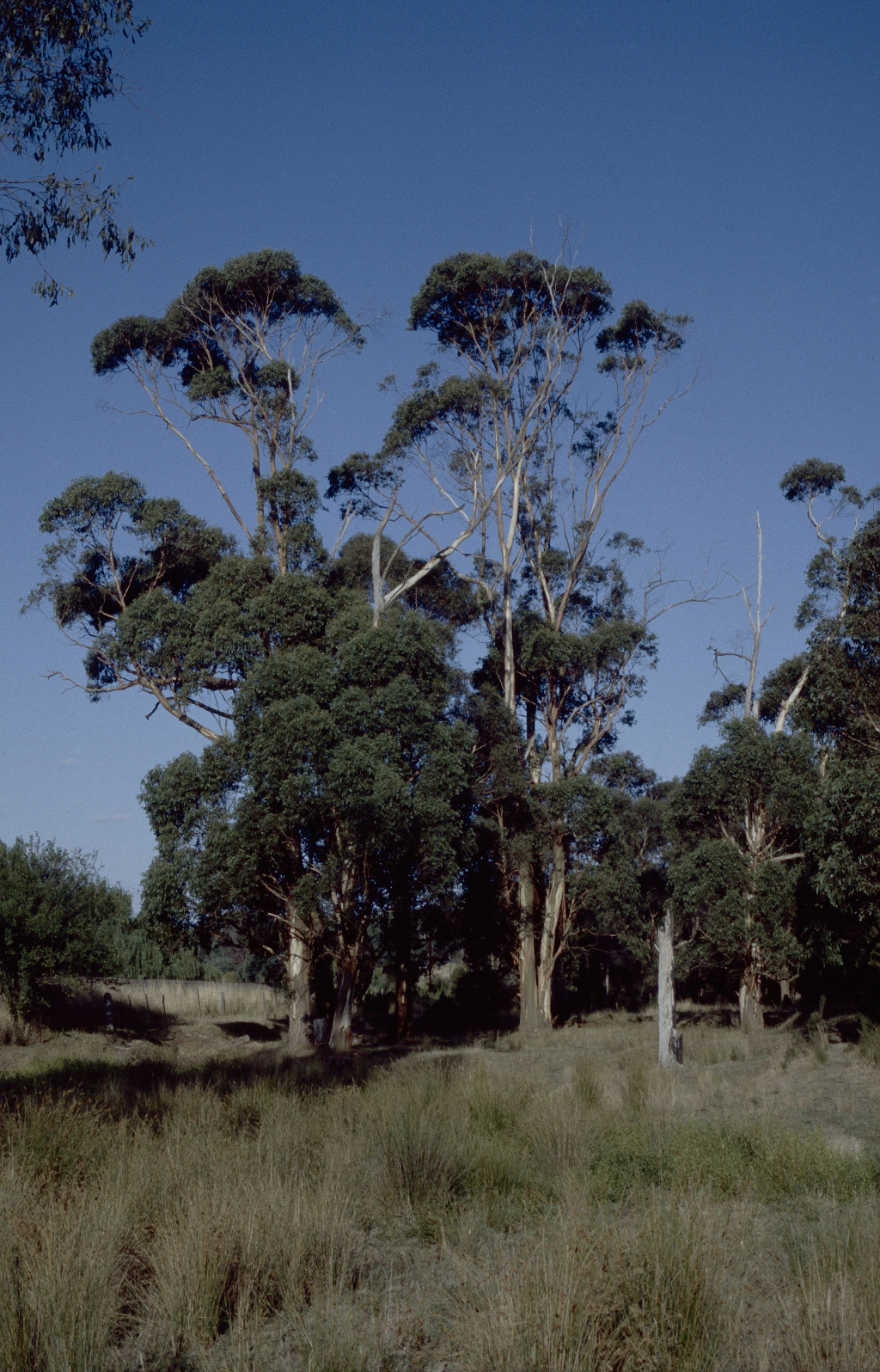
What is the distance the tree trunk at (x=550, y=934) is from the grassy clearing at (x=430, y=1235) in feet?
59.6

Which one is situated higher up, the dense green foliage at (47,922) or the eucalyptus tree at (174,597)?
the eucalyptus tree at (174,597)

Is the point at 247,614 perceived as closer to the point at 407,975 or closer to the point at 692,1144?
the point at 407,975

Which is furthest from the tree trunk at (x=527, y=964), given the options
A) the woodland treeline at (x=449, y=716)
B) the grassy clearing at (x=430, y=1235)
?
the grassy clearing at (x=430, y=1235)

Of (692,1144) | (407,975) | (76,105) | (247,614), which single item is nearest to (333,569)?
(247,614)

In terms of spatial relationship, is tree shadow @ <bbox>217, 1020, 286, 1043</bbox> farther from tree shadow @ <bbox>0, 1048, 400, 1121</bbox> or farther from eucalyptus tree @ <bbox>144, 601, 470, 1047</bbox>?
tree shadow @ <bbox>0, 1048, 400, 1121</bbox>

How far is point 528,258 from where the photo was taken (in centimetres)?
3139

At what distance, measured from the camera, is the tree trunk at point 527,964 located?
91.6 feet

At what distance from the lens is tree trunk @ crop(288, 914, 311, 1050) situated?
2425cm

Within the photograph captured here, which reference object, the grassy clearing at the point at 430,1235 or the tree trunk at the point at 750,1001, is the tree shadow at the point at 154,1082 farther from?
the tree trunk at the point at 750,1001

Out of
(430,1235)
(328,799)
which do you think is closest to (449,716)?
(328,799)

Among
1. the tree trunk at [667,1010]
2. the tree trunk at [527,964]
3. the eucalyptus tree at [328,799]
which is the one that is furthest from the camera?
the tree trunk at [527,964]

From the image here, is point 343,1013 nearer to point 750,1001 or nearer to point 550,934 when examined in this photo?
point 550,934

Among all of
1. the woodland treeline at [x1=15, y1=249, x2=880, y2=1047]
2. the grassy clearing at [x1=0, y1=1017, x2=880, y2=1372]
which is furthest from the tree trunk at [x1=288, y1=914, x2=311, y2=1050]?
the grassy clearing at [x1=0, y1=1017, x2=880, y2=1372]

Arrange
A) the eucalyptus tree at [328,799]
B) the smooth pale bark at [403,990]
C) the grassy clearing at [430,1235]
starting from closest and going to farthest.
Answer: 1. the grassy clearing at [430,1235]
2. the eucalyptus tree at [328,799]
3. the smooth pale bark at [403,990]
